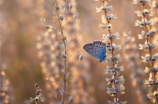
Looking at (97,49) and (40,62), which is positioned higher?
(40,62)

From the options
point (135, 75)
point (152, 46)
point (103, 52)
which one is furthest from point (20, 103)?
point (152, 46)

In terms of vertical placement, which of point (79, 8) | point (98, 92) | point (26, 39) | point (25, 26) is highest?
point (79, 8)

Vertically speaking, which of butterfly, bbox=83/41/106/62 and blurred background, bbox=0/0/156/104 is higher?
blurred background, bbox=0/0/156/104

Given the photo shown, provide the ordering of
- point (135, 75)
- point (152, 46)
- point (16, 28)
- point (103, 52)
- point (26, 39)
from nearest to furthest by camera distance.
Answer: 1. point (152, 46)
2. point (103, 52)
3. point (135, 75)
4. point (16, 28)
5. point (26, 39)

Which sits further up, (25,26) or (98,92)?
(25,26)

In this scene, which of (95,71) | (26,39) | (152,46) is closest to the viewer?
(152,46)

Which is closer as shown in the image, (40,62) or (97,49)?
(97,49)

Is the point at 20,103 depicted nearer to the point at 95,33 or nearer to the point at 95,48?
the point at 95,33

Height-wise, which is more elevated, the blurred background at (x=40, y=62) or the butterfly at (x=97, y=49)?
the blurred background at (x=40, y=62)

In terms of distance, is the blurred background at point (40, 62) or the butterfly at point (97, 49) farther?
the blurred background at point (40, 62)

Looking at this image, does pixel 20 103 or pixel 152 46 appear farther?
pixel 20 103

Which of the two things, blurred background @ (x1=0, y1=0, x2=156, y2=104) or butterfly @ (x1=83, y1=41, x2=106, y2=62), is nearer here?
butterfly @ (x1=83, y1=41, x2=106, y2=62)
